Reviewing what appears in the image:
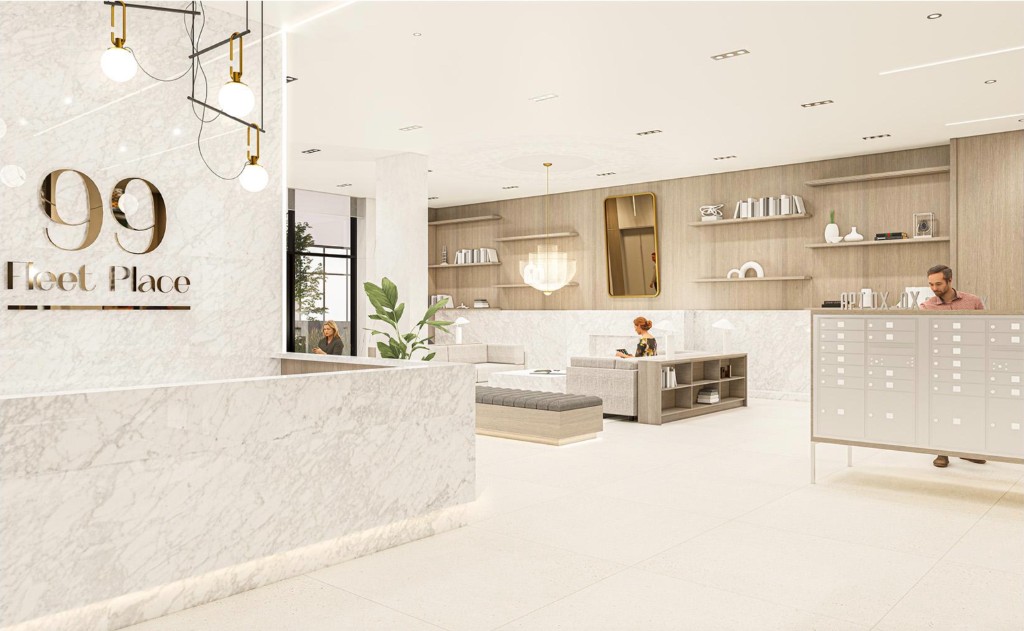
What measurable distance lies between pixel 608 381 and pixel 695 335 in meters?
3.63

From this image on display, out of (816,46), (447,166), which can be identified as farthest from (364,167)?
(816,46)

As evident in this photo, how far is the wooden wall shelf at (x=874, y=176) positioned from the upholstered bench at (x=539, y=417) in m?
5.32

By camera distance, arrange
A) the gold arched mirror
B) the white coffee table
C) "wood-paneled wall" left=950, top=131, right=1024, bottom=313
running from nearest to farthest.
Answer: "wood-paneled wall" left=950, top=131, right=1024, bottom=313, the white coffee table, the gold arched mirror

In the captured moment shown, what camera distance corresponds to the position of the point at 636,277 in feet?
41.2

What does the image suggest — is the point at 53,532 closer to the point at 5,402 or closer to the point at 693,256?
the point at 5,402

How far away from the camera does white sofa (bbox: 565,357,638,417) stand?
330 inches

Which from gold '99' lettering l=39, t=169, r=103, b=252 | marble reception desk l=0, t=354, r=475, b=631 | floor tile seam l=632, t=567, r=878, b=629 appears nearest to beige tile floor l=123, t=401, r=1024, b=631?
floor tile seam l=632, t=567, r=878, b=629

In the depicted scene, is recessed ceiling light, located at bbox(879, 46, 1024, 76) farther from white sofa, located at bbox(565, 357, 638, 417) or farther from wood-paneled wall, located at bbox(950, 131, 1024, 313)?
white sofa, located at bbox(565, 357, 638, 417)

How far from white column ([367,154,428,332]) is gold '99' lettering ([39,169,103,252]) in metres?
5.42

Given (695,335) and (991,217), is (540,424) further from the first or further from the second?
(991,217)

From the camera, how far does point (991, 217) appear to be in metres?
8.77

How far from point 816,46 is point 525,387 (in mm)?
5683

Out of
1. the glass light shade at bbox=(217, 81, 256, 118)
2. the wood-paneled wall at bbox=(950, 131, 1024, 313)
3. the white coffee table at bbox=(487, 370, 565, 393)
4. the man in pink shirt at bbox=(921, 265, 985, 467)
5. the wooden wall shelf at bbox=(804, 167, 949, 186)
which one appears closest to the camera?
the glass light shade at bbox=(217, 81, 256, 118)

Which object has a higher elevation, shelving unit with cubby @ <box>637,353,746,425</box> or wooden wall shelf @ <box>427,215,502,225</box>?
wooden wall shelf @ <box>427,215,502,225</box>
